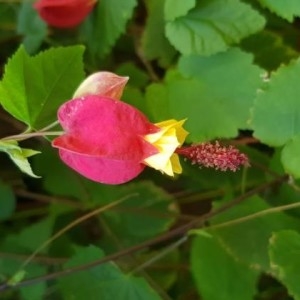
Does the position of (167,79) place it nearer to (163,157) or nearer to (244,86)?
(244,86)

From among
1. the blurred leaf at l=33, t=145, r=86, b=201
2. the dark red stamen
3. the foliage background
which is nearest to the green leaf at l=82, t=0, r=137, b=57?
the foliage background

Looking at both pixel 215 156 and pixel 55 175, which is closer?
pixel 215 156

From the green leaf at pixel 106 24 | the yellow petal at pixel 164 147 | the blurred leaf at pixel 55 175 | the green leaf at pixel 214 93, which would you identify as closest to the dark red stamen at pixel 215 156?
the yellow petal at pixel 164 147

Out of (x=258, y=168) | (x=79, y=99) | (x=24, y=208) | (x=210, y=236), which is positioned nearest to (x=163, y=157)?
(x=79, y=99)

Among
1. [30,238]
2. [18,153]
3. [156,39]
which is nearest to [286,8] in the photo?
[156,39]

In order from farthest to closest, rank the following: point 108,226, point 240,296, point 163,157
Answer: point 108,226
point 240,296
point 163,157

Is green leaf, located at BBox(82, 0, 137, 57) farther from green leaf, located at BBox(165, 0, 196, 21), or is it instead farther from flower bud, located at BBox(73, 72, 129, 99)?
flower bud, located at BBox(73, 72, 129, 99)

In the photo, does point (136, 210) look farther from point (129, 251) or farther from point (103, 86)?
point (103, 86)
